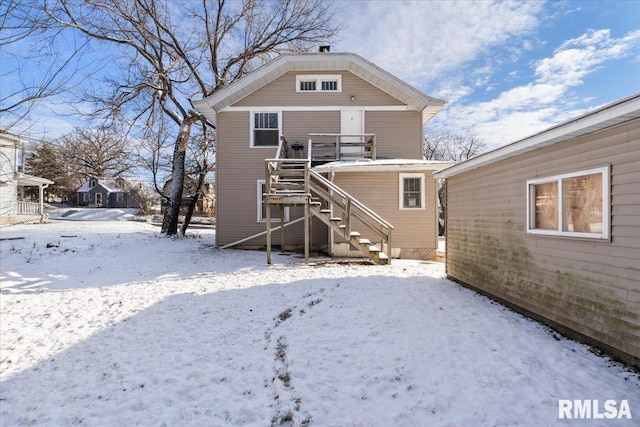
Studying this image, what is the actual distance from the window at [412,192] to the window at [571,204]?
6.10 meters

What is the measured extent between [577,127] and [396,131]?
9.06 m

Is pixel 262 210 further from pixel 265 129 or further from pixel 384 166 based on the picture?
pixel 384 166

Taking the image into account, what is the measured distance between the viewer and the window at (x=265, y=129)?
12766 millimetres

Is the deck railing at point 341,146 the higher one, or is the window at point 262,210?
the deck railing at point 341,146

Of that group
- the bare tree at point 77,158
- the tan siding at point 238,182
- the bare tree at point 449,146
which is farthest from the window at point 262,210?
the bare tree at point 449,146

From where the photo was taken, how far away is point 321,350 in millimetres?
4234

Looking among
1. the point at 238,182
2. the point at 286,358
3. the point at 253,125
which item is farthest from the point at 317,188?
the point at 286,358

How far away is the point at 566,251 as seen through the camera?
4445 mm

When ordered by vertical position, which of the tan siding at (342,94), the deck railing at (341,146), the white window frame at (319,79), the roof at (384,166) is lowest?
the roof at (384,166)

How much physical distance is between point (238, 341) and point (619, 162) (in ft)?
17.1

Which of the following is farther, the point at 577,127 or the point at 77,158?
the point at 77,158

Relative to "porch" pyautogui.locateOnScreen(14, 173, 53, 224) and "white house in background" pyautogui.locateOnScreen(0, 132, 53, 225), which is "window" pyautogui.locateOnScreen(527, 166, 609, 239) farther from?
"porch" pyautogui.locateOnScreen(14, 173, 53, 224)

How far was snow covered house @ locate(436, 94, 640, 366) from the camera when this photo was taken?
11.7ft

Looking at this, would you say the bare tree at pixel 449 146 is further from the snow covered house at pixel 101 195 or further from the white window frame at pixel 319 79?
the snow covered house at pixel 101 195
